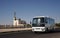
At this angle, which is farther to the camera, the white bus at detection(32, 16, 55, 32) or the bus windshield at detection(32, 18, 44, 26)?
the bus windshield at detection(32, 18, 44, 26)

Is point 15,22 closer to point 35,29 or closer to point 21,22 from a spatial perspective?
point 21,22

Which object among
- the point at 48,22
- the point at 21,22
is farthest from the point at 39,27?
the point at 21,22

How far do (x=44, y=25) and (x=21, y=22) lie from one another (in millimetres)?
72132

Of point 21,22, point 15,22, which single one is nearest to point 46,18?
point 15,22

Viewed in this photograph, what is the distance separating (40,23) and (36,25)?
77cm

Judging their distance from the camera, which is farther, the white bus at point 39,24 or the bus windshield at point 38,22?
the bus windshield at point 38,22

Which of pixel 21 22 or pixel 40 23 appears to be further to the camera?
pixel 21 22

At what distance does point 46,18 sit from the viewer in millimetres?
30188

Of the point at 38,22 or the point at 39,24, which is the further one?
the point at 38,22

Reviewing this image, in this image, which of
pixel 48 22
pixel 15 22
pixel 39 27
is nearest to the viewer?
pixel 39 27

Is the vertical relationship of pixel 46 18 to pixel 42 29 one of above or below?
above

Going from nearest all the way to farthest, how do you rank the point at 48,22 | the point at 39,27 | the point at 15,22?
the point at 39,27 < the point at 48,22 < the point at 15,22

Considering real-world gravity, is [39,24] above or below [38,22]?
below

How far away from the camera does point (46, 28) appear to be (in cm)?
2977
